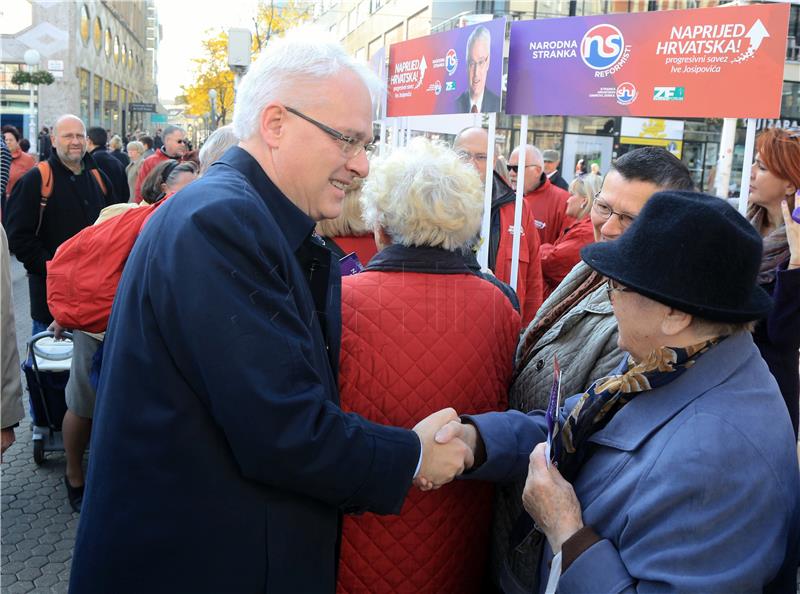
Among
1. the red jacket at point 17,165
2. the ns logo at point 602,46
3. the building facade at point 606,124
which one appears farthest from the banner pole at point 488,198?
the building facade at point 606,124

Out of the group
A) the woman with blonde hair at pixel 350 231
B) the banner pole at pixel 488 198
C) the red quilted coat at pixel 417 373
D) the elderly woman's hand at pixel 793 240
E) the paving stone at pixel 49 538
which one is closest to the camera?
the red quilted coat at pixel 417 373

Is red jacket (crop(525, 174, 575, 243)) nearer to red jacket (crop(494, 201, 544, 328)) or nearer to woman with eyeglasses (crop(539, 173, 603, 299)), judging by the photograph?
woman with eyeglasses (crop(539, 173, 603, 299))

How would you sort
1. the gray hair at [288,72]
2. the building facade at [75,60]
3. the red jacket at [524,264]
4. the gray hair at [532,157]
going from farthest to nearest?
the building facade at [75,60] → the gray hair at [532,157] → the red jacket at [524,264] → the gray hair at [288,72]

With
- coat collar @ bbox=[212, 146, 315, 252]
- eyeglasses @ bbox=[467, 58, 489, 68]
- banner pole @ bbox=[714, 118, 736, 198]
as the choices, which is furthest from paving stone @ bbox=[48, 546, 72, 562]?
eyeglasses @ bbox=[467, 58, 489, 68]

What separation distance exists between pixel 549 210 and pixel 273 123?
17.7 ft

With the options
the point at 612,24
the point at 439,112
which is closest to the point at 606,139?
the point at 439,112

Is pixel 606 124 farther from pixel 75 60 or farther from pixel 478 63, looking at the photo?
pixel 75 60

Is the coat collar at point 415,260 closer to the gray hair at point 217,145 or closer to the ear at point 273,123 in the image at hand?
the ear at point 273,123

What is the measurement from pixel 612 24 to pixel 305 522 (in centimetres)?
414

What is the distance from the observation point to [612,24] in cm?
472

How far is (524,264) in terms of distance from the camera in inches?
201

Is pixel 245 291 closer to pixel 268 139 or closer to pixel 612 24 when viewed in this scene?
pixel 268 139

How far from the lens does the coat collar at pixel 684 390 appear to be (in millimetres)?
1575

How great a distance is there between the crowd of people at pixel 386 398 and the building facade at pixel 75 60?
18.2m
